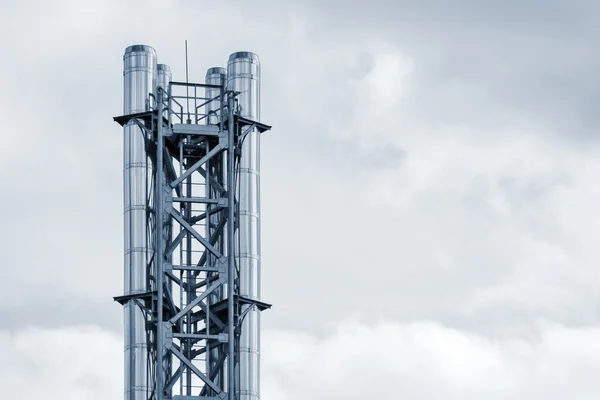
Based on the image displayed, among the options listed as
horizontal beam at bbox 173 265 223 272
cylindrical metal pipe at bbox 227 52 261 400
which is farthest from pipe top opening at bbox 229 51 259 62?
horizontal beam at bbox 173 265 223 272

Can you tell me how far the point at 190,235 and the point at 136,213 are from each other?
1.65 m

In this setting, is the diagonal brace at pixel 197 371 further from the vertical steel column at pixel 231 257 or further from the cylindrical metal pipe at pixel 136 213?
the cylindrical metal pipe at pixel 136 213

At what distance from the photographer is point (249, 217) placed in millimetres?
66438

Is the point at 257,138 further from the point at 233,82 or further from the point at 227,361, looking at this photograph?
the point at 227,361

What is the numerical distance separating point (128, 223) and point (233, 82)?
4.77 metres

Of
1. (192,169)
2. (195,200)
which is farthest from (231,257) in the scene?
(192,169)

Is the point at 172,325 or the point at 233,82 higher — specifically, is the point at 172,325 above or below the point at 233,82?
below

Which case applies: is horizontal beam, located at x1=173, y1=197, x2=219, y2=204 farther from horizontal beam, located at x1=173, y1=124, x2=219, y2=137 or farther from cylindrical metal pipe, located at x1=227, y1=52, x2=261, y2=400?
horizontal beam, located at x1=173, y1=124, x2=219, y2=137

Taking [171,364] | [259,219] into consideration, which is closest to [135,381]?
[171,364]

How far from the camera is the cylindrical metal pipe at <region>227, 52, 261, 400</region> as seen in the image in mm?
65312

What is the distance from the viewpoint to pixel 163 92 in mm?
A: 66438

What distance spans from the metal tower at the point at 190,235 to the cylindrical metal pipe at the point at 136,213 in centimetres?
3

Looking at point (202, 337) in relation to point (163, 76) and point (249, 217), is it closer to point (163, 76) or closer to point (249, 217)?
point (249, 217)

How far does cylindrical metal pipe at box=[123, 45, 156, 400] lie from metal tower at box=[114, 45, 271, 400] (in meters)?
0.03
